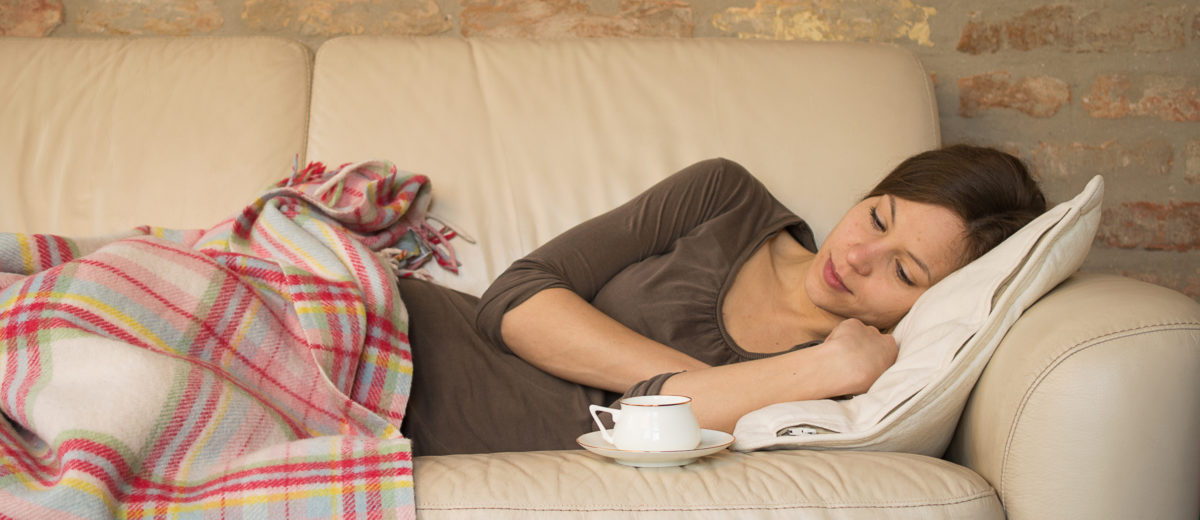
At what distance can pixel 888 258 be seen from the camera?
1295 mm

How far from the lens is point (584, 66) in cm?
166

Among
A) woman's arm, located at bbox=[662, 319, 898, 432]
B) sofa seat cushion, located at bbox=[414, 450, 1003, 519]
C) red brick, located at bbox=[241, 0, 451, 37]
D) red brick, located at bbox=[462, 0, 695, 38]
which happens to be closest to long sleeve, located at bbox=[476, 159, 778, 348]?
woman's arm, located at bbox=[662, 319, 898, 432]

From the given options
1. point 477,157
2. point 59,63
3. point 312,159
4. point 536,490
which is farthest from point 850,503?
point 59,63

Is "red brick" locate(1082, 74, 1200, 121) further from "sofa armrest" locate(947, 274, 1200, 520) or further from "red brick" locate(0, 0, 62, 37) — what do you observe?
"red brick" locate(0, 0, 62, 37)

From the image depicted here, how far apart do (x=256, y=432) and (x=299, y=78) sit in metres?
0.87

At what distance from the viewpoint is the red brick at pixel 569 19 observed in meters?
1.97

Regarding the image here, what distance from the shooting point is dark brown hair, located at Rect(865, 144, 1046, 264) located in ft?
4.23

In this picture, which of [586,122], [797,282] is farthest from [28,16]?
[797,282]

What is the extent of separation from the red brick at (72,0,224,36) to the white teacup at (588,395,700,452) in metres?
1.51

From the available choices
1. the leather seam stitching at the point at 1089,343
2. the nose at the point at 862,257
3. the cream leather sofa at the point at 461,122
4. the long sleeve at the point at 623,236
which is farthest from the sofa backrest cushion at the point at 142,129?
the leather seam stitching at the point at 1089,343

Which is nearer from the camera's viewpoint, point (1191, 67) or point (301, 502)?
point (301, 502)

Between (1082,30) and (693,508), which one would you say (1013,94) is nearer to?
(1082,30)

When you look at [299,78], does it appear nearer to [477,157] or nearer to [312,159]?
[312,159]

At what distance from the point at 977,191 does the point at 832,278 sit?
24cm
